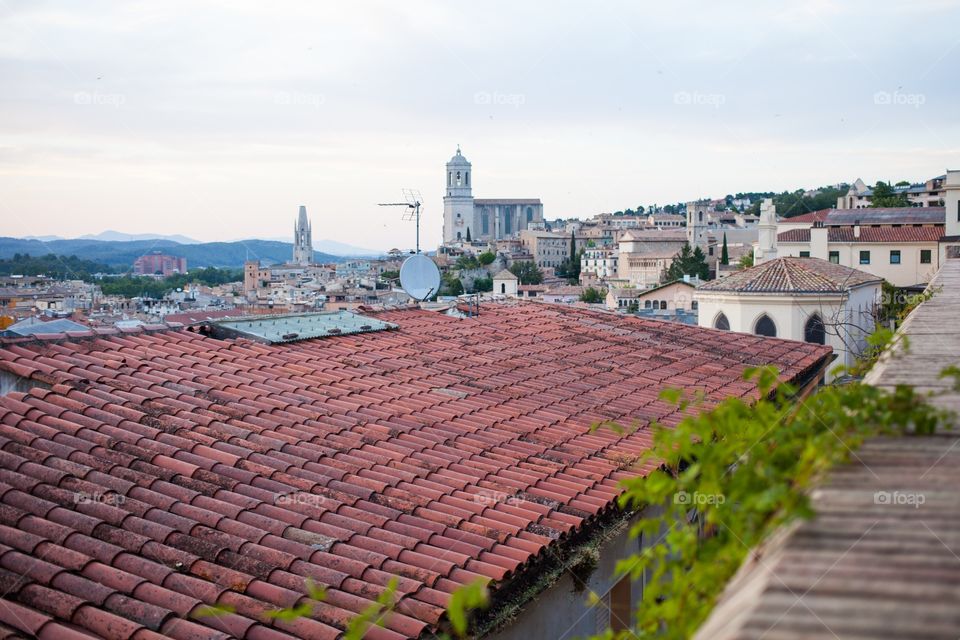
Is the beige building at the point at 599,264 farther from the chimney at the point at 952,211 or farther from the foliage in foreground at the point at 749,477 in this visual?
the foliage in foreground at the point at 749,477

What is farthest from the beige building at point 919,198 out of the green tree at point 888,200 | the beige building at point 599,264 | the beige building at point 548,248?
the beige building at point 548,248

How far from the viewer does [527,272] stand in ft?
456

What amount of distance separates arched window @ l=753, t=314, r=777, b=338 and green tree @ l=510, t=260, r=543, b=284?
341 feet

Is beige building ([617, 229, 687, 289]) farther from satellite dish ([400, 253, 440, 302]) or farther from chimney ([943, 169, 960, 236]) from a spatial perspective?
satellite dish ([400, 253, 440, 302])

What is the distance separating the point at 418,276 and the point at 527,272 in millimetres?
124935

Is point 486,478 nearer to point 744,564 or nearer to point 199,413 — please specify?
point 199,413

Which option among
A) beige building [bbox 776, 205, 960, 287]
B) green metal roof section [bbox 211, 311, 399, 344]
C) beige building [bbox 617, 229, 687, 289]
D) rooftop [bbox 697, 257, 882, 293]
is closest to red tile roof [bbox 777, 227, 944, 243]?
beige building [bbox 776, 205, 960, 287]

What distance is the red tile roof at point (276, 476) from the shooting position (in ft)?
13.4

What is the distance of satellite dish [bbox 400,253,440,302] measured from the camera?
14531 millimetres

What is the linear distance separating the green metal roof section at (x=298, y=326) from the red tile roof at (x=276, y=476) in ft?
0.93

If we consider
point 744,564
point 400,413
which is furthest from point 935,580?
point 400,413

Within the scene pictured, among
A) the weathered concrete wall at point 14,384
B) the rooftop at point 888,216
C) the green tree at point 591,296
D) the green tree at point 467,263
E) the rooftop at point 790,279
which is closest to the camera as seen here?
the weathered concrete wall at point 14,384

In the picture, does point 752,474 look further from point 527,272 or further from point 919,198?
point 527,272

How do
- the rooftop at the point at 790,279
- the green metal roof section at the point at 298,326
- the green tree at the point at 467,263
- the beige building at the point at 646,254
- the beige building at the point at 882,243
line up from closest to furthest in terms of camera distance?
the green metal roof section at the point at 298,326 → the rooftop at the point at 790,279 → the beige building at the point at 882,243 → the beige building at the point at 646,254 → the green tree at the point at 467,263
